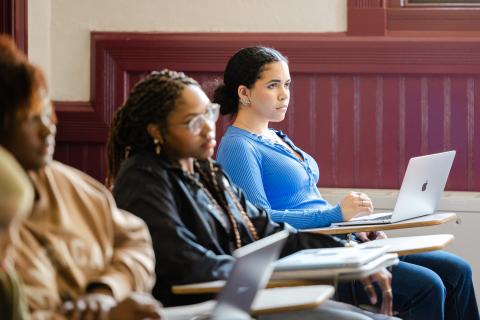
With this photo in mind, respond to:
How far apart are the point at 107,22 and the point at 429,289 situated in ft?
6.83

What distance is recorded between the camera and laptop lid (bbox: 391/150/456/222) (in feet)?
9.85

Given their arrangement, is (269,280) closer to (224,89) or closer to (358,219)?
(358,219)

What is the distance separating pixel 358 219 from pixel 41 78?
1790mm

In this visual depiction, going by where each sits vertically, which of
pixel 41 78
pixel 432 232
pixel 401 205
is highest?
pixel 41 78

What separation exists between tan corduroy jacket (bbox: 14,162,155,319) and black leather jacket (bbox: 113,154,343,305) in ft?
0.93

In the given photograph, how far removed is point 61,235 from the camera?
164cm

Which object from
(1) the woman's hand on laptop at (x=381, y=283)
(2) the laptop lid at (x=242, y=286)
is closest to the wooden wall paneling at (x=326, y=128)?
(1) the woman's hand on laptop at (x=381, y=283)

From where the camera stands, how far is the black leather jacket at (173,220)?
2125 mm

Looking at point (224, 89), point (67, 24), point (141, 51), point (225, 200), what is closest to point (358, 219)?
point (224, 89)

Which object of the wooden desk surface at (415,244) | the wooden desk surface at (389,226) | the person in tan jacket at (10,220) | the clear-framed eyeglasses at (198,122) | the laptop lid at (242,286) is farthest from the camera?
the wooden desk surface at (389,226)

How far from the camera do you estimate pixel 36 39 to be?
4.44 meters

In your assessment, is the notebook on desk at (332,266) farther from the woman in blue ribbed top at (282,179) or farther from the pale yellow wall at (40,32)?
the pale yellow wall at (40,32)

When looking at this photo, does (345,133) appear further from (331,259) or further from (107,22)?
(331,259)

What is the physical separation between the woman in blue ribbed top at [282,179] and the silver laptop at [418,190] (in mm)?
72
